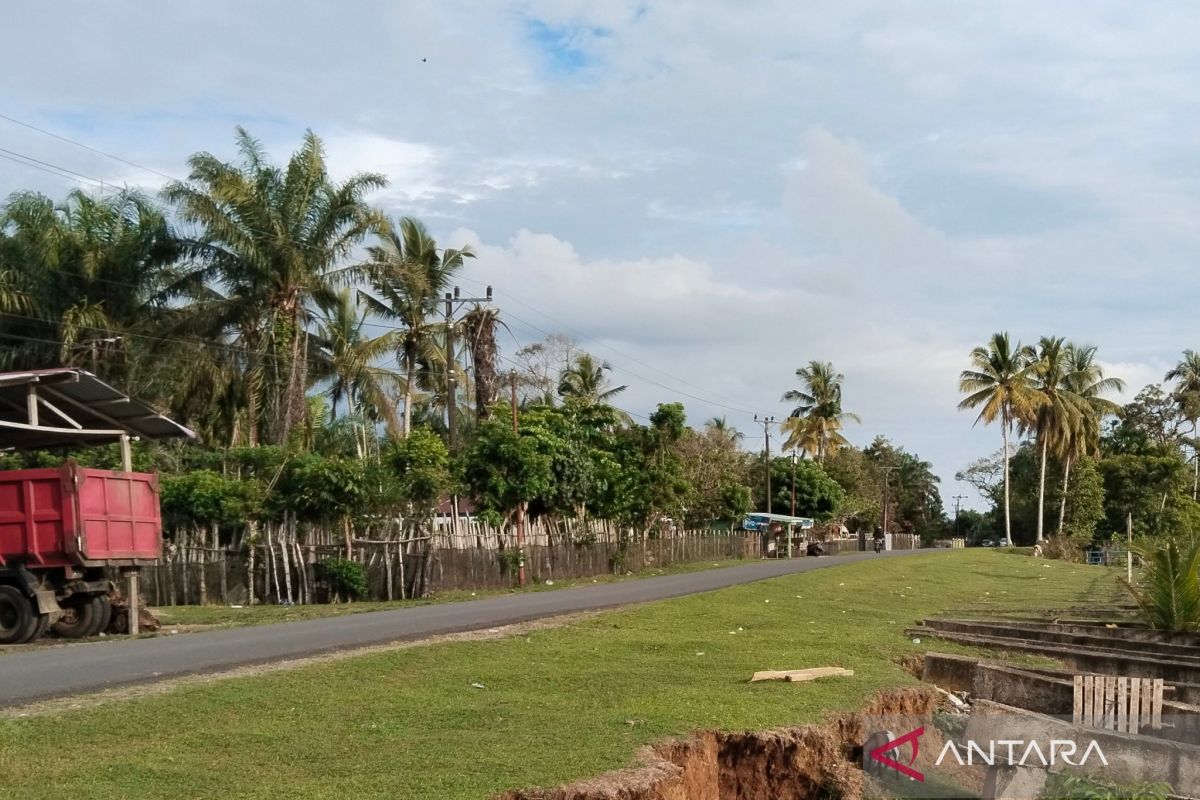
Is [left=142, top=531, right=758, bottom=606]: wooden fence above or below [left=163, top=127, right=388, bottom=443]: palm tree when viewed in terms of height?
below

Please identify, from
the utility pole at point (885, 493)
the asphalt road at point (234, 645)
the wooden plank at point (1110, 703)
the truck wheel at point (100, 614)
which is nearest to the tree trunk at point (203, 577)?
the asphalt road at point (234, 645)

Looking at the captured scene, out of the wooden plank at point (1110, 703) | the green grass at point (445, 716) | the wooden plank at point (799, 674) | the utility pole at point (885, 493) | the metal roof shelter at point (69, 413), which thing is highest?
the metal roof shelter at point (69, 413)

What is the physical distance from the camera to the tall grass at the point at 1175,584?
1664 centimetres

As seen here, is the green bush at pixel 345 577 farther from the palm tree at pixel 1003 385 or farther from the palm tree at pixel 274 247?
the palm tree at pixel 1003 385

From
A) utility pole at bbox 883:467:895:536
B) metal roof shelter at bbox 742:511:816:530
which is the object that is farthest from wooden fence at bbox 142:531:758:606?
utility pole at bbox 883:467:895:536

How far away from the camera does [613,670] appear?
40.0ft

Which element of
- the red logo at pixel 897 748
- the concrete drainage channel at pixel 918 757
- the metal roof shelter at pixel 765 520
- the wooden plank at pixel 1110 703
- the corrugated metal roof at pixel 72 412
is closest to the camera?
the concrete drainage channel at pixel 918 757

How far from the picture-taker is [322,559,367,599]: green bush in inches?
1013

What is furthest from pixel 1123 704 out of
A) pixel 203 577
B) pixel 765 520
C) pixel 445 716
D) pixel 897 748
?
pixel 765 520

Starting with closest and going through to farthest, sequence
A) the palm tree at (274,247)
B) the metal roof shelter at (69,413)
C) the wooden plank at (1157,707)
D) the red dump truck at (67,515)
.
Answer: the wooden plank at (1157,707), the red dump truck at (67,515), the metal roof shelter at (69,413), the palm tree at (274,247)

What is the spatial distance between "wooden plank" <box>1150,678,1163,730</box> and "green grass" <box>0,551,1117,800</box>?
227cm

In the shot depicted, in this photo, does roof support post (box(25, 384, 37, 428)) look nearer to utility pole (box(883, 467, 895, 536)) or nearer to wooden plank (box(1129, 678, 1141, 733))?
wooden plank (box(1129, 678, 1141, 733))

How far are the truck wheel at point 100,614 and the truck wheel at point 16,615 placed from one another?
1131mm

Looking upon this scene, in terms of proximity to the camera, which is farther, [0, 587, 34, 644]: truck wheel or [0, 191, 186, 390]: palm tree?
[0, 191, 186, 390]: palm tree
